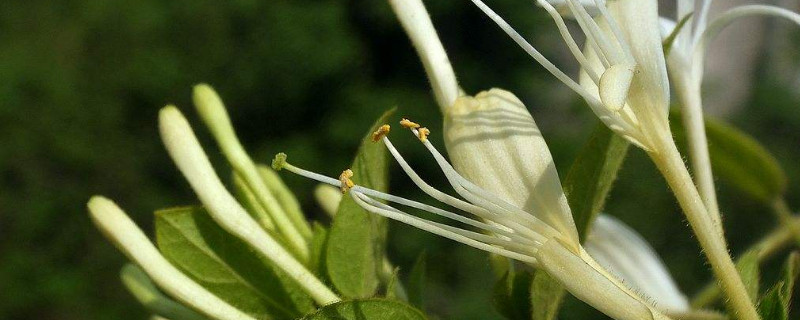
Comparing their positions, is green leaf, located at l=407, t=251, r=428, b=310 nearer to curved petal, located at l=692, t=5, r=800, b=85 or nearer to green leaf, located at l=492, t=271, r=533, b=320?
green leaf, located at l=492, t=271, r=533, b=320

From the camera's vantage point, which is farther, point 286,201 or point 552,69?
point 286,201

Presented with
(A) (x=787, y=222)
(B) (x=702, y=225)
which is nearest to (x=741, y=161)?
(A) (x=787, y=222)

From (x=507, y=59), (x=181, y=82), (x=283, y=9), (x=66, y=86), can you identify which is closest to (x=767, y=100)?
(x=507, y=59)

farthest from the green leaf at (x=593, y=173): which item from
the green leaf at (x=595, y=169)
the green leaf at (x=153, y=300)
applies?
the green leaf at (x=153, y=300)

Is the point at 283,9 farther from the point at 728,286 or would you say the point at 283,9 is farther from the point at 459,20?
the point at 728,286

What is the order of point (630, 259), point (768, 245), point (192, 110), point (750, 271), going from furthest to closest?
point (192, 110) < point (630, 259) < point (768, 245) < point (750, 271)

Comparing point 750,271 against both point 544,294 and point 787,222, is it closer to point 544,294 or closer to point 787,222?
point 544,294

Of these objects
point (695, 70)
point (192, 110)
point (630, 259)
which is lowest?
point (630, 259)
